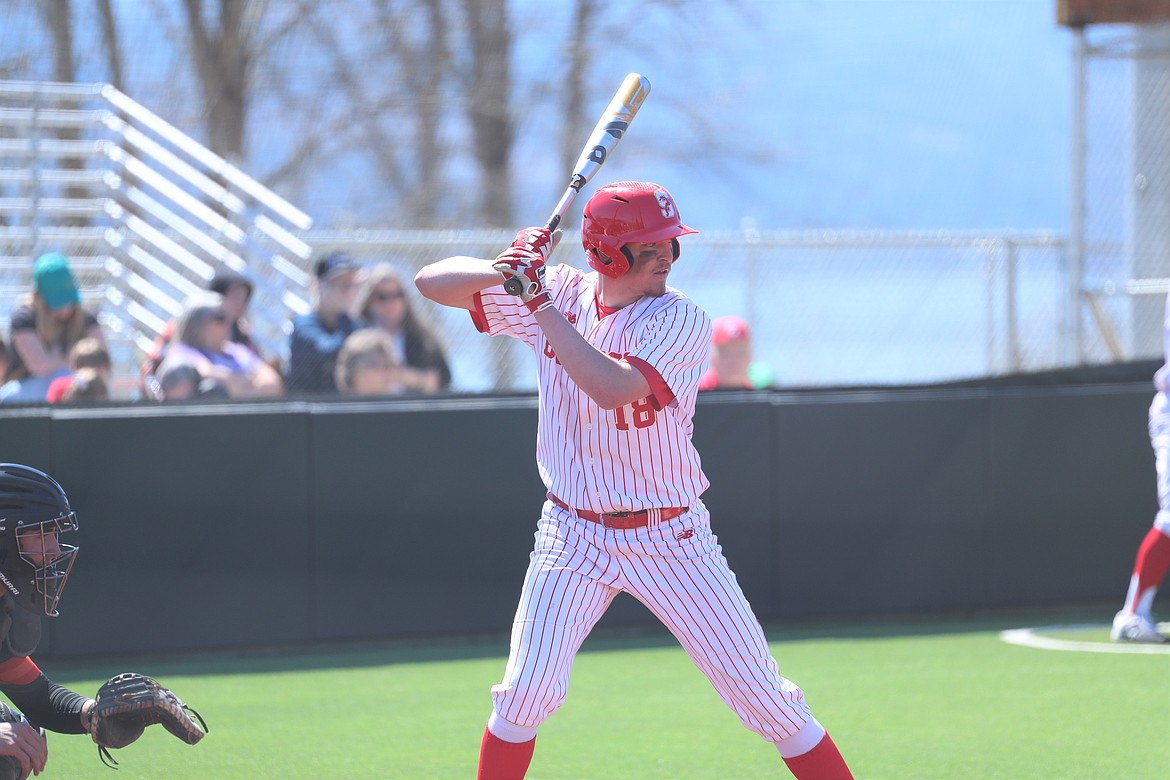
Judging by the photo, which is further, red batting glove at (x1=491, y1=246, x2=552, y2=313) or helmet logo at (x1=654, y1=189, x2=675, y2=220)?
helmet logo at (x1=654, y1=189, x2=675, y2=220)

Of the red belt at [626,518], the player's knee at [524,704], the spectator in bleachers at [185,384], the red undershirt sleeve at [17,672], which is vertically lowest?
the player's knee at [524,704]

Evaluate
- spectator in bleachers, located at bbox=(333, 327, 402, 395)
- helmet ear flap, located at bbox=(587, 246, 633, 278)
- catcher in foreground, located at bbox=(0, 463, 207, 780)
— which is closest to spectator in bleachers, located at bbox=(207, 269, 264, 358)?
spectator in bleachers, located at bbox=(333, 327, 402, 395)

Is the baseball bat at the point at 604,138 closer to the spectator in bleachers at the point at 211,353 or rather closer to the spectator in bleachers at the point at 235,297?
the spectator in bleachers at the point at 211,353

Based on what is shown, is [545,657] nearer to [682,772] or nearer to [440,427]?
[682,772]

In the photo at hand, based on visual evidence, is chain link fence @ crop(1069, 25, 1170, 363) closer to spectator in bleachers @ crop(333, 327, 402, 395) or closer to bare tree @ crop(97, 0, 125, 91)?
spectator in bleachers @ crop(333, 327, 402, 395)

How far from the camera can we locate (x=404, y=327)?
367 inches

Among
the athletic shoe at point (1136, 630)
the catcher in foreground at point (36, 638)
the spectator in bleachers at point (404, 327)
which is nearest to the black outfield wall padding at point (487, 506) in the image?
the athletic shoe at point (1136, 630)

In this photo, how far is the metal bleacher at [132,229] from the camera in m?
12.0

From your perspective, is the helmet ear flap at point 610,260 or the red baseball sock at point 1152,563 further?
the red baseball sock at point 1152,563

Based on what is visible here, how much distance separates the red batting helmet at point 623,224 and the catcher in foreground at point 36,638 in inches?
58.4

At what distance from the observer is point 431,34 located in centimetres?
2075

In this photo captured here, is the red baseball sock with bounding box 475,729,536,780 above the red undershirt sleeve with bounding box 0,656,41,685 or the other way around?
the other way around

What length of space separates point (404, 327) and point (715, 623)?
5650 mm

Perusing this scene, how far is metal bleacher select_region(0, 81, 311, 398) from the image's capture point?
39.4ft
